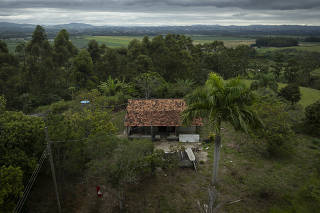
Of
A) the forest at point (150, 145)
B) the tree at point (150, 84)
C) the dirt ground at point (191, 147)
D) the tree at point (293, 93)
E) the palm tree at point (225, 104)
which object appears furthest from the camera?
the tree at point (150, 84)

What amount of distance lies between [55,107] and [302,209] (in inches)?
996

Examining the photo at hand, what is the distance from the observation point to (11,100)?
30250 mm

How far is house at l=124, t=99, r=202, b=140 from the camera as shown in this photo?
2036 centimetres

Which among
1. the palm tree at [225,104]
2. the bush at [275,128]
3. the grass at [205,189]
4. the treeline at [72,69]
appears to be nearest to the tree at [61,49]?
the treeline at [72,69]

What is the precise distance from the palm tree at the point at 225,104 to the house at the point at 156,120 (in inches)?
411

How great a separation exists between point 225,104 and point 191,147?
10.9 m

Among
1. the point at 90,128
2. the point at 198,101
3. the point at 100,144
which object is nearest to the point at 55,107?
the point at 90,128

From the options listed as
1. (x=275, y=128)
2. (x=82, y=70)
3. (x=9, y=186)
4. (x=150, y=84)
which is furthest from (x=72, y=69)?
(x=275, y=128)

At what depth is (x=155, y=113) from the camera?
21047 millimetres

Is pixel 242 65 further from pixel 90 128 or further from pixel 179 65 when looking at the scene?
pixel 90 128

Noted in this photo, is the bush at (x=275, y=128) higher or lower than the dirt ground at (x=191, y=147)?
higher

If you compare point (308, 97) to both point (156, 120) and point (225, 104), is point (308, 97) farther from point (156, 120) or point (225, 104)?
point (225, 104)

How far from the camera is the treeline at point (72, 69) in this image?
101ft

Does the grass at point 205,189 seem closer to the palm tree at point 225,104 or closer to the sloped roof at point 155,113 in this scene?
the palm tree at point 225,104
